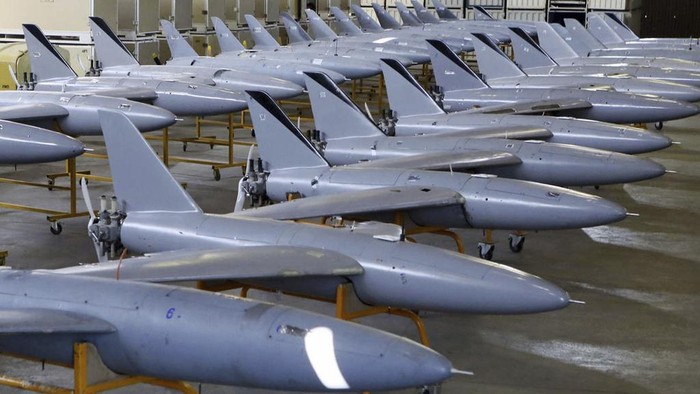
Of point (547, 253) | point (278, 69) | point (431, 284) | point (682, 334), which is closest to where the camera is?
point (431, 284)

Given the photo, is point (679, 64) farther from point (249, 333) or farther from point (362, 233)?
point (249, 333)

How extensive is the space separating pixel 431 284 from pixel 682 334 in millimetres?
3462

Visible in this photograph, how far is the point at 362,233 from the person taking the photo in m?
10.5

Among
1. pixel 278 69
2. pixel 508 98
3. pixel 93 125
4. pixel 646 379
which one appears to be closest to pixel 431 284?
pixel 646 379

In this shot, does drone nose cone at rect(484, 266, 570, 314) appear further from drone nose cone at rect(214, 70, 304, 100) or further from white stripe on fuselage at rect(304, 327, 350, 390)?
drone nose cone at rect(214, 70, 304, 100)

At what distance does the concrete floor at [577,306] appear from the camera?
10.2 metres

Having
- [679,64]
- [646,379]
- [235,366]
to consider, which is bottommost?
[646,379]

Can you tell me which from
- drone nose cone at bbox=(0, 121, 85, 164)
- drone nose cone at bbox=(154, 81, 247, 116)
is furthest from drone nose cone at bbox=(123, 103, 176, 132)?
drone nose cone at bbox=(0, 121, 85, 164)

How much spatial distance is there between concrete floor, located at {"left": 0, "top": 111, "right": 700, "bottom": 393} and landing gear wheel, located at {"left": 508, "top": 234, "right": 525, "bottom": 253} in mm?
113

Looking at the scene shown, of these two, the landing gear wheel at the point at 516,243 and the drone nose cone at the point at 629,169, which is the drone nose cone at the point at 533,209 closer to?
the landing gear wheel at the point at 516,243

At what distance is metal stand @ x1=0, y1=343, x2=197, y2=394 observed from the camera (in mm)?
7617

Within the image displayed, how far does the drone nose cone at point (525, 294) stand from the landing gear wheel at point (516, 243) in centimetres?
518

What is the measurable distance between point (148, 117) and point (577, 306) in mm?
8221

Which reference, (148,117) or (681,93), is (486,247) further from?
(681,93)
